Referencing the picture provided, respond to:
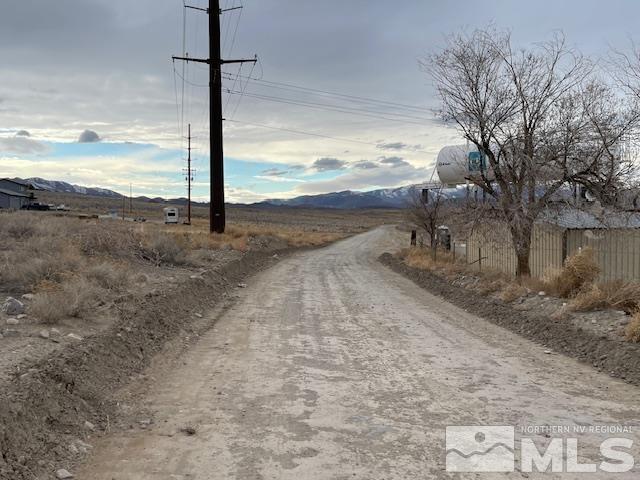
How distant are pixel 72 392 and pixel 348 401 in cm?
279

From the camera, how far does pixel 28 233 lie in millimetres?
17641

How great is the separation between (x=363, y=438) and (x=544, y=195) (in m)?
11.7

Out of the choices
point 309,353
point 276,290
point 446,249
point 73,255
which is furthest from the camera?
point 446,249

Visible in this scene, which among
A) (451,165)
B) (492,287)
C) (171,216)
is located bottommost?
(492,287)

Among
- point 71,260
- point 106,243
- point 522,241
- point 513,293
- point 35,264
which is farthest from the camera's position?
point 106,243

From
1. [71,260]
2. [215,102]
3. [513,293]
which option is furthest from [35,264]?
[215,102]

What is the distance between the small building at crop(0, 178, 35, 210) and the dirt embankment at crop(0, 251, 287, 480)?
269ft

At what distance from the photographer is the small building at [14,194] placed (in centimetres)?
8312

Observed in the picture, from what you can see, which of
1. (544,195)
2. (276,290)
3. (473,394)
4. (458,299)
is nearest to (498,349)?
(473,394)

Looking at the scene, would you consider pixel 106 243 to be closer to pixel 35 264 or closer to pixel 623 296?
pixel 35 264

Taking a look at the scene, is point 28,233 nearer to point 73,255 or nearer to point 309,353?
point 73,255

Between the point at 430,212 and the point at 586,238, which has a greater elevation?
the point at 430,212

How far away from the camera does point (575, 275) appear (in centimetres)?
1207

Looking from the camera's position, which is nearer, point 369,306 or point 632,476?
point 632,476
